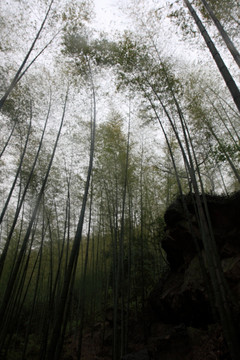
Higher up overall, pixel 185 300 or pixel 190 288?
pixel 190 288

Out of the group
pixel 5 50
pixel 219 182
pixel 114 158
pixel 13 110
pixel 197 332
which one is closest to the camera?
pixel 197 332

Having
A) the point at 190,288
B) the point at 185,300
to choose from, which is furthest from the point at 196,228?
the point at 185,300

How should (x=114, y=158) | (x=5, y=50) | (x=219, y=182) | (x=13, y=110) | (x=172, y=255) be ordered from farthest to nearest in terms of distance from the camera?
(x=219, y=182) → (x=172, y=255) → (x=114, y=158) → (x=13, y=110) → (x=5, y=50)

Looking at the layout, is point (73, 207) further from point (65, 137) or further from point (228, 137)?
point (228, 137)

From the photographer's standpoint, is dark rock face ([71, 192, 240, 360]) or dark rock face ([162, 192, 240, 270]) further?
dark rock face ([162, 192, 240, 270])

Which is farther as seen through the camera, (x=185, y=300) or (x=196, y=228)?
(x=196, y=228)

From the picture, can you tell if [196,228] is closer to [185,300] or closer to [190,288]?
[190,288]

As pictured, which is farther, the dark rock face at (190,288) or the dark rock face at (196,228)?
the dark rock face at (196,228)

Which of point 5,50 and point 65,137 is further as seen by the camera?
point 65,137

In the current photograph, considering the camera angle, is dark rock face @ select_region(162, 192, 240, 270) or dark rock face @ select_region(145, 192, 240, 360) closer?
dark rock face @ select_region(145, 192, 240, 360)

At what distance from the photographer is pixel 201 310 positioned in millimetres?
4602

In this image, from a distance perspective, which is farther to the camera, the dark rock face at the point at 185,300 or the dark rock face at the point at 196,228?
the dark rock face at the point at 196,228

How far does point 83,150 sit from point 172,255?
4.55 m

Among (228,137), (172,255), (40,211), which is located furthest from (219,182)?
(40,211)
